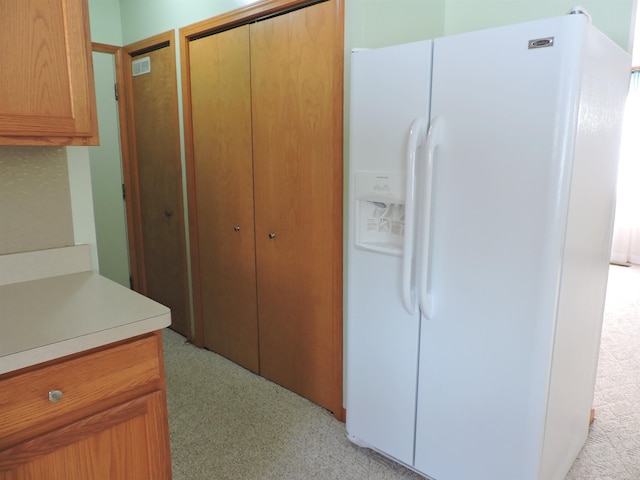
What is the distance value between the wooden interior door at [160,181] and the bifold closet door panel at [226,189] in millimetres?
237

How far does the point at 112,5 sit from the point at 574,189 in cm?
335

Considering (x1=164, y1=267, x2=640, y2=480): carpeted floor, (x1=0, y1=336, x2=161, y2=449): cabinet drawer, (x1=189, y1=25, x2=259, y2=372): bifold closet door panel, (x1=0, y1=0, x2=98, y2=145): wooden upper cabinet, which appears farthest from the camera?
(x1=189, y1=25, x2=259, y2=372): bifold closet door panel

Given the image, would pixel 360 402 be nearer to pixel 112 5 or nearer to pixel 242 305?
pixel 242 305

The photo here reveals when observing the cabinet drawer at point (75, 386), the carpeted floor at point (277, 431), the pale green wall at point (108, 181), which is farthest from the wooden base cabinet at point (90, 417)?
the pale green wall at point (108, 181)

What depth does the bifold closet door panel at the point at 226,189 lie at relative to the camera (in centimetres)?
270

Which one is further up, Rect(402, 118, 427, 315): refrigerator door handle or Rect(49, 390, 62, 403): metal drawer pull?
Rect(402, 118, 427, 315): refrigerator door handle

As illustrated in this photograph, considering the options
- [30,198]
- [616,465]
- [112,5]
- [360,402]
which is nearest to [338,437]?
[360,402]

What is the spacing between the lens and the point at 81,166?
175cm

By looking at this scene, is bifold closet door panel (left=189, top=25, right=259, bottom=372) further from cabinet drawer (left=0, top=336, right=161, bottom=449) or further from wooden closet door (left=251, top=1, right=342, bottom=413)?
cabinet drawer (left=0, top=336, right=161, bottom=449)

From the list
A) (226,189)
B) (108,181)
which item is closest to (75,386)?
(226,189)

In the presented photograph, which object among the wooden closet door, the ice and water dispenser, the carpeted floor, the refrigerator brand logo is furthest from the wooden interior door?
the refrigerator brand logo

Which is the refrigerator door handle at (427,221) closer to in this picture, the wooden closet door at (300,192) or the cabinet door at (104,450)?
the wooden closet door at (300,192)

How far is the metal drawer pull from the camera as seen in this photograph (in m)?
1.14

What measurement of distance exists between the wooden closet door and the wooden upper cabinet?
3.55ft
